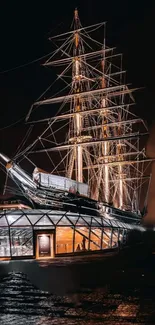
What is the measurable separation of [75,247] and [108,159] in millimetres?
34808

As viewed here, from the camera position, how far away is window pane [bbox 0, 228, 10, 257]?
109 feet

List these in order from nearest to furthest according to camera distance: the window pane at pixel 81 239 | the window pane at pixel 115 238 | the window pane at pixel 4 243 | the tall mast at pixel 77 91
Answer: the window pane at pixel 4 243, the window pane at pixel 81 239, the window pane at pixel 115 238, the tall mast at pixel 77 91

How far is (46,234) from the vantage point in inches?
1282

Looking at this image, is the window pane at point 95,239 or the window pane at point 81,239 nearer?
the window pane at point 81,239

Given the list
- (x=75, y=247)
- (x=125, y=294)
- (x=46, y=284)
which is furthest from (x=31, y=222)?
(x=125, y=294)

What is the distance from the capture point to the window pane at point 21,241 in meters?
33.0

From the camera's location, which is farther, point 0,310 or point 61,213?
point 61,213

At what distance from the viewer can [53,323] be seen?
37.4 ft

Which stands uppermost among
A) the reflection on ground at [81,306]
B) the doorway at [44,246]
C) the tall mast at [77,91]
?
the tall mast at [77,91]

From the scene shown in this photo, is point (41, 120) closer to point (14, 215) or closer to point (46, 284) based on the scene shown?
point (14, 215)

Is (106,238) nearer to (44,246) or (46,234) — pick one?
(44,246)

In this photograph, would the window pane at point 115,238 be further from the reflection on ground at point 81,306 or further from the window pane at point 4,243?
the reflection on ground at point 81,306

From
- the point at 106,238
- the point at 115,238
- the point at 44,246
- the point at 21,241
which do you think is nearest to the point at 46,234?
the point at 44,246

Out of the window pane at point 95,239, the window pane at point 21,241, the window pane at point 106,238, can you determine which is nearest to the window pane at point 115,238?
the window pane at point 106,238
